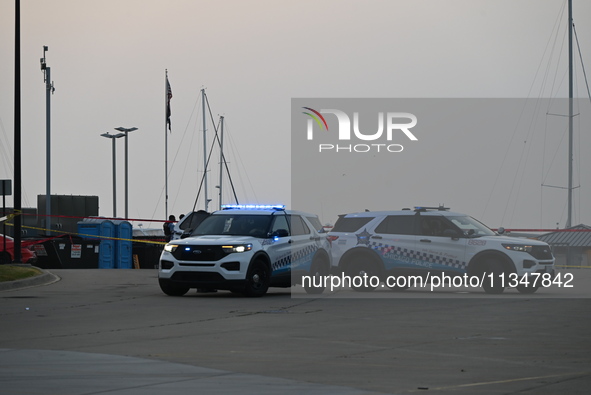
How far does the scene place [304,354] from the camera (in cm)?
1070

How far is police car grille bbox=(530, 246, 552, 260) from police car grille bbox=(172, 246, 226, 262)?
662cm

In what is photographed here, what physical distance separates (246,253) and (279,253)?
109 cm

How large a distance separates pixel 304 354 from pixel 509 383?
261cm

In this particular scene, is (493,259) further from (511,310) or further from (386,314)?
(386,314)

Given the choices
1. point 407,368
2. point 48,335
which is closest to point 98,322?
point 48,335

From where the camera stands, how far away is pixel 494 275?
70.1ft

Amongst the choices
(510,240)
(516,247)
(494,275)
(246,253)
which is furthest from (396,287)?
(246,253)

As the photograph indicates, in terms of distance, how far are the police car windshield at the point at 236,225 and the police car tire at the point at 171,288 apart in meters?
1.36

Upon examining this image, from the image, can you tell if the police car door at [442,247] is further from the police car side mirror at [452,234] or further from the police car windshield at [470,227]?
the police car windshield at [470,227]

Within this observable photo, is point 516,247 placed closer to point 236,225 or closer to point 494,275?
point 494,275

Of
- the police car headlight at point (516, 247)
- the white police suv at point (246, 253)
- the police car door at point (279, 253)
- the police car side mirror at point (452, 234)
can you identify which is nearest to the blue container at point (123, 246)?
the white police suv at point (246, 253)

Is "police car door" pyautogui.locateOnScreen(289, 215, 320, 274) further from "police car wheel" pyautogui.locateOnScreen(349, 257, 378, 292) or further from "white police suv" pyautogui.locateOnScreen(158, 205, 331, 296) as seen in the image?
"police car wheel" pyautogui.locateOnScreen(349, 257, 378, 292)

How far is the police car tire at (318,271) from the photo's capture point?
21328 mm

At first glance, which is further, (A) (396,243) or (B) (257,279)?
(A) (396,243)
